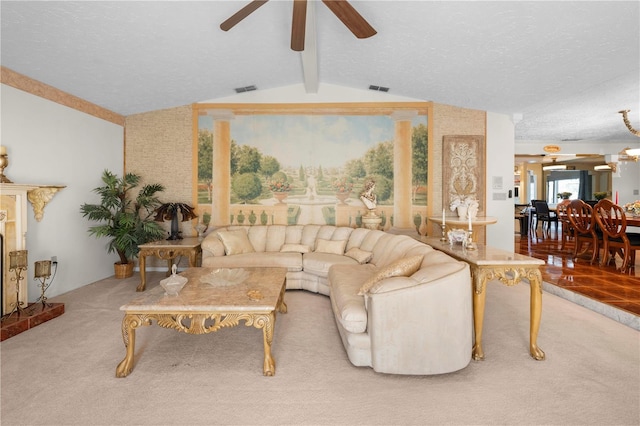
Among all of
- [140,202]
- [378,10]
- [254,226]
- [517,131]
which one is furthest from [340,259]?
[517,131]

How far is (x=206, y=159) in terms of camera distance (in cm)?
595

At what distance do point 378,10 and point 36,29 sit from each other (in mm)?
3454

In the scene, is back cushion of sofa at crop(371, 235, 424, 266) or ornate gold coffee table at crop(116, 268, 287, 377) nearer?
ornate gold coffee table at crop(116, 268, 287, 377)

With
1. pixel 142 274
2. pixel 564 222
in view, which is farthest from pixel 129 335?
pixel 564 222

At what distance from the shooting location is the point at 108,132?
218 inches

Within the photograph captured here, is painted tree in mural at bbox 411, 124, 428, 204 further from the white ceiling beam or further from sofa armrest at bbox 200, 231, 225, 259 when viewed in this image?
sofa armrest at bbox 200, 231, 225, 259

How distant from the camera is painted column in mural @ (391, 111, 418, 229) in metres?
5.93

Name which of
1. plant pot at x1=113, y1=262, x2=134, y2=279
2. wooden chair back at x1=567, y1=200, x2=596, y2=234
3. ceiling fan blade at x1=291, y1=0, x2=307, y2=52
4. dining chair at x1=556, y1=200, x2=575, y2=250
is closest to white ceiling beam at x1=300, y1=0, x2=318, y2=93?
ceiling fan blade at x1=291, y1=0, x2=307, y2=52

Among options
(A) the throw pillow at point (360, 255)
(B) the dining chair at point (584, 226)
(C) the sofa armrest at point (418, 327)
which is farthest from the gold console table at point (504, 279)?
(B) the dining chair at point (584, 226)

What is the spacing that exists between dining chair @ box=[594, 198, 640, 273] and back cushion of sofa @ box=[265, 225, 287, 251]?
16.6 ft

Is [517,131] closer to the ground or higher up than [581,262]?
higher up

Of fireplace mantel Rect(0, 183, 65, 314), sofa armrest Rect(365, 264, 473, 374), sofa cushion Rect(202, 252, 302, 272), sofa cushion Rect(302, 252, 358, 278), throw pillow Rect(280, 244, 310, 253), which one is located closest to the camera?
sofa armrest Rect(365, 264, 473, 374)

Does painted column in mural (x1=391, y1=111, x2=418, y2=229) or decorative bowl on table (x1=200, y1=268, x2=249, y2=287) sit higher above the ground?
painted column in mural (x1=391, y1=111, x2=418, y2=229)

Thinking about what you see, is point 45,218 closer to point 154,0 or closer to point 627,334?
point 154,0
